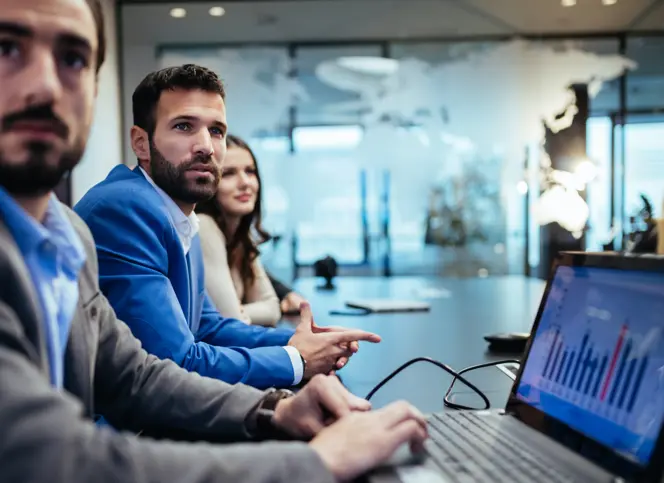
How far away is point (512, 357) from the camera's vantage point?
1.65 meters

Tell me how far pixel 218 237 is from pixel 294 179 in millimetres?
4743

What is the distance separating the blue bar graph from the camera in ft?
2.47

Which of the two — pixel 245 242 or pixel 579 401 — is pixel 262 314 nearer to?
pixel 245 242

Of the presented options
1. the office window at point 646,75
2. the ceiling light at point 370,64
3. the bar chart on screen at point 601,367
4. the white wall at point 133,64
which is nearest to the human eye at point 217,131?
the bar chart on screen at point 601,367

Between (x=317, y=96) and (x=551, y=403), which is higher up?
(x=317, y=96)

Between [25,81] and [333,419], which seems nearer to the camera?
[25,81]

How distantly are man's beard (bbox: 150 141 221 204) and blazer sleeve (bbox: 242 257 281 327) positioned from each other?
0.96 m

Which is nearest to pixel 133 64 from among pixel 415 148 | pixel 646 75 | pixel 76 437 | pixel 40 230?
pixel 415 148

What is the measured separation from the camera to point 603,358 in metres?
0.82

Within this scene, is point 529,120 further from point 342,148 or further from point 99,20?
point 99,20

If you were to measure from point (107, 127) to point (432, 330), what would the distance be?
4990 mm

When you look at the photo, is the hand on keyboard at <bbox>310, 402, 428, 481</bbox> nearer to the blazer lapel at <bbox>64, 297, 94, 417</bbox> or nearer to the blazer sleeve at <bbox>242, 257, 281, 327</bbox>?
the blazer lapel at <bbox>64, 297, 94, 417</bbox>

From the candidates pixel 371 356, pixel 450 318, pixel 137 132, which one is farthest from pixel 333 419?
pixel 450 318

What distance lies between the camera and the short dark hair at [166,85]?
1.55 m
